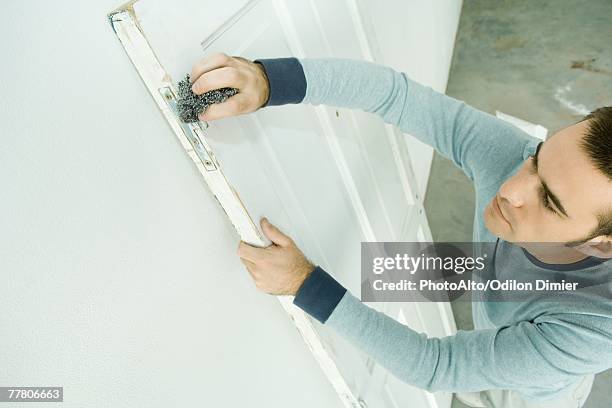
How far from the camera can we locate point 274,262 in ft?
2.68

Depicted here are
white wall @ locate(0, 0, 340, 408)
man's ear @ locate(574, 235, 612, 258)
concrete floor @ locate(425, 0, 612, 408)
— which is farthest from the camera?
concrete floor @ locate(425, 0, 612, 408)

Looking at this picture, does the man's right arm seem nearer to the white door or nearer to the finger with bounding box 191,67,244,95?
the white door

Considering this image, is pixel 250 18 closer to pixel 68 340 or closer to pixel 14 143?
pixel 14 143

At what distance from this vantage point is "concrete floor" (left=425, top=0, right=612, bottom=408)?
9.09 ft

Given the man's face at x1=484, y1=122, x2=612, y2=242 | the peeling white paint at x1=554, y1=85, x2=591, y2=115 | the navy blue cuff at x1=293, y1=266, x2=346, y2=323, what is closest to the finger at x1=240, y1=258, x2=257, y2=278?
the navy blue cuff at x1=293, y1=266, x2=346, y2=323

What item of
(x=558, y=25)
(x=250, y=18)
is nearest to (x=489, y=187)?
(x=250, y=18)

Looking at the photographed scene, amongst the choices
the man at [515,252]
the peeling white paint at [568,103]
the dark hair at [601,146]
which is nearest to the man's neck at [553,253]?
the man at [515,252]

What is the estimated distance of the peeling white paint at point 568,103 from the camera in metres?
2.85

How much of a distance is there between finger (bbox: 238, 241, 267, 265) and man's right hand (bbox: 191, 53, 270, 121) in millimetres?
257

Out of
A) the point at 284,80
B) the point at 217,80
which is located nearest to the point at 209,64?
the point at 217,80

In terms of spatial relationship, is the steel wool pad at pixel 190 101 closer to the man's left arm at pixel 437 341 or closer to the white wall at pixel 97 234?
the white wall at pixel 97 234

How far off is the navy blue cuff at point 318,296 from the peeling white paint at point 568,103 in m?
2.71

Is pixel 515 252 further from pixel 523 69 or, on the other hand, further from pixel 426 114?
pixel 523 69

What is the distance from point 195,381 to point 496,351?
2.03 feet
